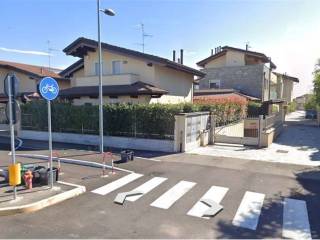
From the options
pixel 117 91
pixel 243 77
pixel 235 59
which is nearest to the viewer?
pixel 117 91

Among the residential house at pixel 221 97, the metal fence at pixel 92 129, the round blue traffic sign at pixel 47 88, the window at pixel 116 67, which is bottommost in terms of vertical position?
the metal fence at pixel 92 129

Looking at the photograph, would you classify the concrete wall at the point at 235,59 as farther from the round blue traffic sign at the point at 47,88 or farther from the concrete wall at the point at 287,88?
the round blue traffic sign at the point at 47,88

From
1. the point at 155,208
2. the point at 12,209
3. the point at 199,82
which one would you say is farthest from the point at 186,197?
the point at 199,82

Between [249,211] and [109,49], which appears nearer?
[249,211]

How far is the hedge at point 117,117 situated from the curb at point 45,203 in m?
7.58

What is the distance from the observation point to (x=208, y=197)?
8266 millimetres

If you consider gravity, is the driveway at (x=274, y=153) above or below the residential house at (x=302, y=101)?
below

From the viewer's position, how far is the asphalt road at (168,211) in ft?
19.7

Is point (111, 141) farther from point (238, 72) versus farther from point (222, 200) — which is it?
point (238, 72)

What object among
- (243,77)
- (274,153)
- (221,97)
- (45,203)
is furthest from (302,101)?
(45,203)

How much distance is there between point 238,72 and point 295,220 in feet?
102

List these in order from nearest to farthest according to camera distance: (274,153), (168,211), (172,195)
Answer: (168,211)
(172,195)
(274,153)

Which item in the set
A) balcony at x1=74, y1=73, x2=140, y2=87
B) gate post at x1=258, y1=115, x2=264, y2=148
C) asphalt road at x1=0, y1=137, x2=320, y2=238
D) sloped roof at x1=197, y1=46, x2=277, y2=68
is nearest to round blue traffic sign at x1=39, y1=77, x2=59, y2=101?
asphalt road at x1=0, y1=137, x2=320, y2=238

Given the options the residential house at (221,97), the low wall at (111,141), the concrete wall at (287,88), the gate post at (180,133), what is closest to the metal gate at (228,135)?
the residential house at (221,97)
